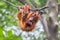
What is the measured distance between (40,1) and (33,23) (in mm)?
1123

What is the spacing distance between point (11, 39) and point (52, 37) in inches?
11.6

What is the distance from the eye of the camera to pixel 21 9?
6.08ft

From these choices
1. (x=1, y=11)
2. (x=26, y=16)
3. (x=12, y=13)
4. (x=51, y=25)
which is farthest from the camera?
(x=12, y=13)

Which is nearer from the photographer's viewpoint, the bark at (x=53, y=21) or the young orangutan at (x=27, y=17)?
the bark at (x=53, y=21)

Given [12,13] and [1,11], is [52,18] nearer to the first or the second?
[1,11]

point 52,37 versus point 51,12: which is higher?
point 51,12

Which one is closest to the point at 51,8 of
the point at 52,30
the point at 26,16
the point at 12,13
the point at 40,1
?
the point at 52,30

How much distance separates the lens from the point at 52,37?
1.58 meters

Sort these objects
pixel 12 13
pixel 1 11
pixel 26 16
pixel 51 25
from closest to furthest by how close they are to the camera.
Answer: pixel 51 25 → pixel 26 16 → pixel 1 11 → pixel 12 13

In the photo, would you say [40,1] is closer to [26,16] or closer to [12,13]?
[12,13]

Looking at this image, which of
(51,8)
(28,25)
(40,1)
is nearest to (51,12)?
(51,8)

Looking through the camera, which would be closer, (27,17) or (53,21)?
(53,21)

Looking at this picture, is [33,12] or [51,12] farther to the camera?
[33,12]

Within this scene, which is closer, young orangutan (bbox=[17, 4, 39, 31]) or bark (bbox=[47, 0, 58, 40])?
bark (bbox=[47, 0, 58, 40])
